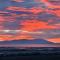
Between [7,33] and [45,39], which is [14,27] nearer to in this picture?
[7,33]

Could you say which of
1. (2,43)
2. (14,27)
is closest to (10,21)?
(14,27)

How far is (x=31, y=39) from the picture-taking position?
1976 millimetres

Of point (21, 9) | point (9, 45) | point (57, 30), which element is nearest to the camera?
point (9, 45)

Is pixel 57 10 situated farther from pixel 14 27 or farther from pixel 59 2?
pixel 14 27

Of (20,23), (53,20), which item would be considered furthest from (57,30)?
(20,23)

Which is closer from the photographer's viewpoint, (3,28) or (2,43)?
(2,43)

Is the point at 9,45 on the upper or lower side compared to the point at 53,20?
lower

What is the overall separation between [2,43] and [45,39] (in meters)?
0.37

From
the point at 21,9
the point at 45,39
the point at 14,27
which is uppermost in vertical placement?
the point at 21,9

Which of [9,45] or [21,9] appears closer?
[9,45]

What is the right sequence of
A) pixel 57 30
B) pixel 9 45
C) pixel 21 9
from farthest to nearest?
pixel 21 9 < pixel 57 30 < pixel 9 45

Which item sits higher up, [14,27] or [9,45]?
[14,27]

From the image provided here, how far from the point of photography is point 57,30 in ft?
6.76

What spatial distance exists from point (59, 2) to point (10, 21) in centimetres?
55
